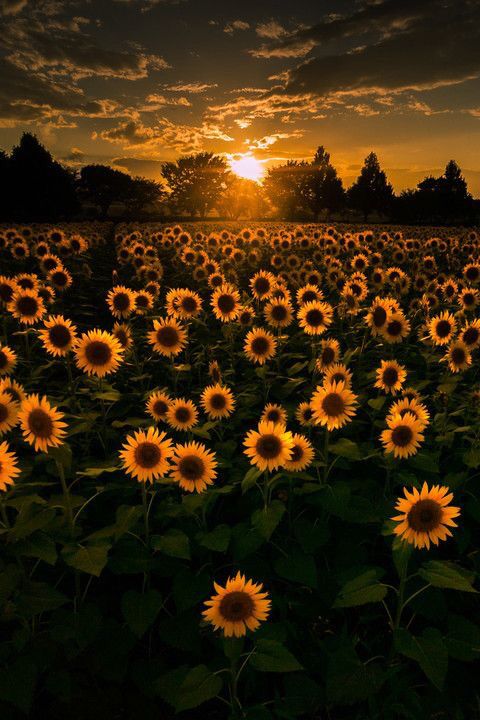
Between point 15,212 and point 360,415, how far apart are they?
69.8m

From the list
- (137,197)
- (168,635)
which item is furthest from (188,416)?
(137,197)

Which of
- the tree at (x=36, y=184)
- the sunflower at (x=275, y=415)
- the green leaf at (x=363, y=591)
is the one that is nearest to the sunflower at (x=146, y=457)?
the sunflower at (x=275, y=415)

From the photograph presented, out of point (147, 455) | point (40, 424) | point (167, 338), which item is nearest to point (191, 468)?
point (147, 455)

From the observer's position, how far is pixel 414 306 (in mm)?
9852

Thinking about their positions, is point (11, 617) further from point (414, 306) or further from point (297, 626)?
point (414, 306)

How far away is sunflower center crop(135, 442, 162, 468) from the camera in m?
3.50

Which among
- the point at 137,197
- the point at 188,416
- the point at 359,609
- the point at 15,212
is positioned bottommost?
the point at 359,609

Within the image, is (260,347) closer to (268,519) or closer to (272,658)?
(268,519)

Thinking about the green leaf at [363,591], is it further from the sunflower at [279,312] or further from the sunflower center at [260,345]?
the sunflower at [279,312]

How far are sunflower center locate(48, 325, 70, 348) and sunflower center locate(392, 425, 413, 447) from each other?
3.54m

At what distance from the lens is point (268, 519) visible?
3.25m

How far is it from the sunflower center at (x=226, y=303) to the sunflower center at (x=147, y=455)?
4.39 meters

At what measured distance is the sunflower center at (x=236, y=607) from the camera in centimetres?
257

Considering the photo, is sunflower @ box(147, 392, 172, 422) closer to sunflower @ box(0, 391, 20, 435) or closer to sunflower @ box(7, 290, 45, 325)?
sunflower @ box(0, 391, 20, 435)
